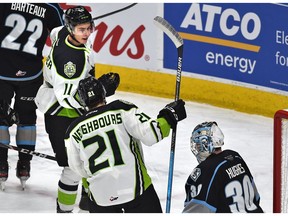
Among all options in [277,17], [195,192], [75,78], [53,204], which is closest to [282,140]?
[195,192]

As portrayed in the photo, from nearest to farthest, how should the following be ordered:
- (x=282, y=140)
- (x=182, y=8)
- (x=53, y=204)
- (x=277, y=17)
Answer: (x=282, y=140), (x=53, y=204), (x=277, y=17), (x=182, y=8)

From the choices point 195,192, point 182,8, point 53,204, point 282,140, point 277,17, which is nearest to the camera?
point 195,192

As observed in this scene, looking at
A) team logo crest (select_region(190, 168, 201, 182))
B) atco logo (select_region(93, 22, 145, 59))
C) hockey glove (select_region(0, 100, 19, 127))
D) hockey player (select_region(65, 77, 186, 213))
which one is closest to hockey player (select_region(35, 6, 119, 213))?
hockey glove (select_region(0, 100, 19, 127))

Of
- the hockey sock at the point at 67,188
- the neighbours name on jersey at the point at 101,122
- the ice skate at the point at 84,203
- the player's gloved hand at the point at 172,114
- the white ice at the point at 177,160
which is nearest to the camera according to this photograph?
the neighbours name on jersey at the point at 101,122

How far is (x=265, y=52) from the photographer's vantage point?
7113mm

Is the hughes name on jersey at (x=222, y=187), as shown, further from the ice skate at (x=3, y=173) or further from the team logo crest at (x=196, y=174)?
the ice skate at (x=3, y=173)

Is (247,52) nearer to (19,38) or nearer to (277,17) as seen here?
(277,17)

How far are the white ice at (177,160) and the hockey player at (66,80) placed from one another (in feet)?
0.95

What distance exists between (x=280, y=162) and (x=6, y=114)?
6.16 ft

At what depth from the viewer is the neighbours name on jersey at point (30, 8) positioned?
584 centimetres

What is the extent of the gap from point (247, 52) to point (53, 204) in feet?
6.87

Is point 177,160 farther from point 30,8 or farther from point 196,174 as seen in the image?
point 196,174

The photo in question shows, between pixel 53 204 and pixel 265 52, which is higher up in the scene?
pixel 265 52

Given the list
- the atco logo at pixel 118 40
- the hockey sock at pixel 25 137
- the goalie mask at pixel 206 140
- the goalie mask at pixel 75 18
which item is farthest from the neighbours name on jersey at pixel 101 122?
the atco logo at pixel 118 40
